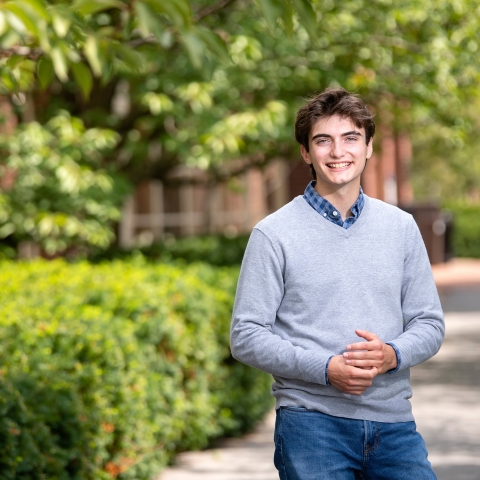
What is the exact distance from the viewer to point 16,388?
15.0ft

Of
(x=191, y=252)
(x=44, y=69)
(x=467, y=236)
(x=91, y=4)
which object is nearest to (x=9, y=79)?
(x=44, y=69)

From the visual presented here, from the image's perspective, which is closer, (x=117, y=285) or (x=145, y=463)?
(x=145, y=463)

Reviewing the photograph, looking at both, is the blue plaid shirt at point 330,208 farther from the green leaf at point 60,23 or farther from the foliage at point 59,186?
the foliage at point 59,186

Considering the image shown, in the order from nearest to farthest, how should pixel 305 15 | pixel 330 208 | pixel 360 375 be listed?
pixel 305 15
pixel 360 375
pixel 330 208

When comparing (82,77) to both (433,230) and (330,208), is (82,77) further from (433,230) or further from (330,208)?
(433,230)

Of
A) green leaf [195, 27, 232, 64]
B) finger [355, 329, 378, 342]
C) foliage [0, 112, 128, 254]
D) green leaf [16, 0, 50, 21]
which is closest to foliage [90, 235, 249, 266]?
foliage [0, 112, 128, 254]

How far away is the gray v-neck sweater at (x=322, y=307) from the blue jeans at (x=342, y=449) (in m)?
0.03

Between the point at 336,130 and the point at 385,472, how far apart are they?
1.06m

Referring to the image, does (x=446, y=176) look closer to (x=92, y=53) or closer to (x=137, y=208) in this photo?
(x=137, y=208)

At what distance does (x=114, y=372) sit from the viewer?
5461 mm

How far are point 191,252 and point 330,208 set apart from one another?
9500mm

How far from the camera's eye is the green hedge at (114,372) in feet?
15.4

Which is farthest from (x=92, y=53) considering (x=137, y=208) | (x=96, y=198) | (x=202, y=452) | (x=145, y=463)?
(x=137, y=208)

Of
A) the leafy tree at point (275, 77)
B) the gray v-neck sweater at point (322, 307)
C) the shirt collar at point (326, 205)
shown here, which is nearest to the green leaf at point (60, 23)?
the gray v-neck sweater at point (322, 307)
